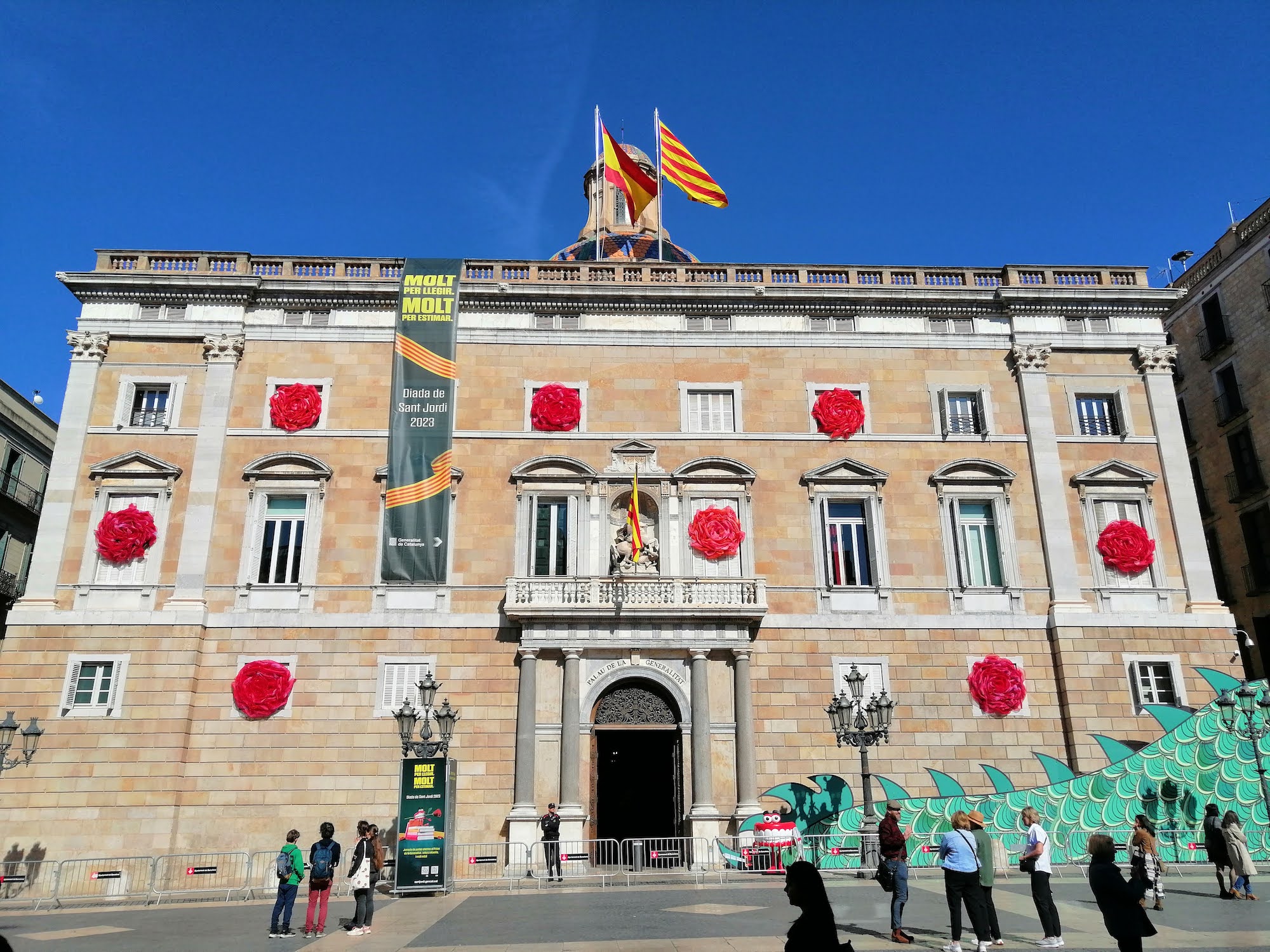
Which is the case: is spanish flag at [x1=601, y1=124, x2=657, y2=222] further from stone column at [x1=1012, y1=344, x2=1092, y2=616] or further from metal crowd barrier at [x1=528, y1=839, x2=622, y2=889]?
metal crowd barrier at [x1=528, y1=839, x2=622, y2=889]

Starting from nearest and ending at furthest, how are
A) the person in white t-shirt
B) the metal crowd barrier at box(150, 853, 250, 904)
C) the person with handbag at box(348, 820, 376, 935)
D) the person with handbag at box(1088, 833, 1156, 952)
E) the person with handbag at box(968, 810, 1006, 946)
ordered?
the person with handbag at box(1088, 833, 1156, 952) → the person in white t-shirt → the person with handbag at box(968, 810, 1006, 946) → the person with handbag at box(348, 820, 376, 935) → the metal crowd barrier at box(150, 853, 250, 904)

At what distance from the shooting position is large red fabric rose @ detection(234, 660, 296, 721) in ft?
79.5

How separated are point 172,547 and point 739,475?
15.5 metres

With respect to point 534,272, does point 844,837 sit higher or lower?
lower

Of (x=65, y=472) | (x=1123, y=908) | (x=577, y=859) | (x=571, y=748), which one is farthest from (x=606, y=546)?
(x=1123, y=908)

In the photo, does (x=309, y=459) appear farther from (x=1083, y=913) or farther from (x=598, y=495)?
(x=1083, y=913)

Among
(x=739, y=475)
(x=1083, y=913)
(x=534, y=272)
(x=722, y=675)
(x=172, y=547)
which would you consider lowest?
(x=1083, y=913)

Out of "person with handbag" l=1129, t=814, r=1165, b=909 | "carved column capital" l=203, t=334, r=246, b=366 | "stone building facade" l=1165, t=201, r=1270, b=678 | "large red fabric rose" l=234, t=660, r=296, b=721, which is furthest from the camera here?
"stone building facade" l=1165, t=201, r=1270, b=678

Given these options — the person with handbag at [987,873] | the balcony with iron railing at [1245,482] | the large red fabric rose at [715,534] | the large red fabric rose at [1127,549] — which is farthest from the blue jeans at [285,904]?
the balcony with iron railing at [1245,482]

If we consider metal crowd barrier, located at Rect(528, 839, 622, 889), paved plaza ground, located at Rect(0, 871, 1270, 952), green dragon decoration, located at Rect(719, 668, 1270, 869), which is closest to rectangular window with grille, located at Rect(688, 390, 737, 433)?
green dragon decoration, located at Rect(719, 668, 1270, 869)

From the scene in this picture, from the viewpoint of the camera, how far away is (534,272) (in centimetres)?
2898

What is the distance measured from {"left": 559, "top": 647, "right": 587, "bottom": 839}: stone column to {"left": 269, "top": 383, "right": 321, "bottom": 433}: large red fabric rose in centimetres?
1000

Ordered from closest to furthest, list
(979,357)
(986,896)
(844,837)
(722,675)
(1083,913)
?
(986,896) < (1083,913) < (844,837) < (722,675) < (979,357)

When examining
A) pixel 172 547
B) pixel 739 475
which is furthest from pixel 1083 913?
pixel 172 547
